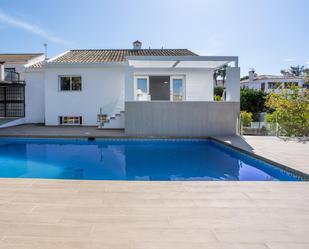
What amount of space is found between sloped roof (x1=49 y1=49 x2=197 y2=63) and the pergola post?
246 inches

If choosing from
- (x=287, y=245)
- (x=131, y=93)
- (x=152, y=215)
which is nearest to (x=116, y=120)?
(x=131, y=93)

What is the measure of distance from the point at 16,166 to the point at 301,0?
14.3 meters

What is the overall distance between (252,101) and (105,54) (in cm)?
1689

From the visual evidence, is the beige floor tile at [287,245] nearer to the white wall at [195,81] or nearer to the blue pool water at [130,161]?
the blue pool water at [130,161]

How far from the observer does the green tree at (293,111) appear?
13789 millimetres

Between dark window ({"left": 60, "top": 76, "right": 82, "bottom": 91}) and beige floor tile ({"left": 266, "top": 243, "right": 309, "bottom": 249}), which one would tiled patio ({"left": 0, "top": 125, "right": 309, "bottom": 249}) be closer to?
beige floor tile ({"left": 266, "top": 243, "right": 309, "bottom": 249})

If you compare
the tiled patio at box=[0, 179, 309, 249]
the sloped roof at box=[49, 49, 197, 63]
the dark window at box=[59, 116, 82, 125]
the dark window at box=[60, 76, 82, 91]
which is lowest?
the tiled patio at box=[0, 179, 309, 249]

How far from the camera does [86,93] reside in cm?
1648

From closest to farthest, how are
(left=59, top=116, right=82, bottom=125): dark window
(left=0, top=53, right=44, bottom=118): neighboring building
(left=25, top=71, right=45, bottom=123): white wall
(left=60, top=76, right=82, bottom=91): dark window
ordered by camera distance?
(left=60, top=76, right=82, bottom=91): dark window < (left=59, top=116, right=82, bottom=125): dark window < (left=0, top=53, right=44, bottom=118): neighboring building < (left=25, top=71, right=45, bottom=123): white wall

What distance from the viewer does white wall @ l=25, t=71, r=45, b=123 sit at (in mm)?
17984

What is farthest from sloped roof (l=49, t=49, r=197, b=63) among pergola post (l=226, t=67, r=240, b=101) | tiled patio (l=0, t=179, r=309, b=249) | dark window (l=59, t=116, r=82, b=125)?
tiled patio (l=0, t=179, r=309, b=249)

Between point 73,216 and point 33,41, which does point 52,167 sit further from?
point 33,41

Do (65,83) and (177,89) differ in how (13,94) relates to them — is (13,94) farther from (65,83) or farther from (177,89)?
(177,89)

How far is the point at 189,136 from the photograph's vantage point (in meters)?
12.6
